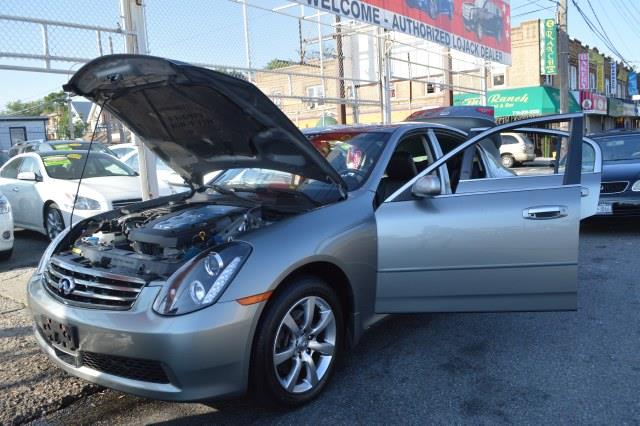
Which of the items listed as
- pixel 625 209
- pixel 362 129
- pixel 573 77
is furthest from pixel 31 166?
pixel 573 77

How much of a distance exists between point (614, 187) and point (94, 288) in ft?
23.0

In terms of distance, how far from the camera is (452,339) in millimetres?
4039

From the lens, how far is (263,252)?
9.17 feet

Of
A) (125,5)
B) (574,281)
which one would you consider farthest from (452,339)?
(125,5)

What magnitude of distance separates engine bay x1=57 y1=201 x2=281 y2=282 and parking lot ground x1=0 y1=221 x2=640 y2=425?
0.88 metres

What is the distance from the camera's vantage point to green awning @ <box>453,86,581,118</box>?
84.8 feet

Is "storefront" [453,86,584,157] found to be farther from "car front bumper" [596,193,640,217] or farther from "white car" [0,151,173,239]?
"white car" [0,151,173,239]

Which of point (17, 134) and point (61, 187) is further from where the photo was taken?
point (17, 134)

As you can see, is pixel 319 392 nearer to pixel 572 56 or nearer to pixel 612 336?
pixel 612 336

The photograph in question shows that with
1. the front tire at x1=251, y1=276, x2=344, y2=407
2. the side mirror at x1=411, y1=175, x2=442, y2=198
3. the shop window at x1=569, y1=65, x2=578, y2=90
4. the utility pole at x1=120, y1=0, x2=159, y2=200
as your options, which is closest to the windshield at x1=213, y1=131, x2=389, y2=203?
the side mirror at x1=411, y1=175, x2=442, y2=198

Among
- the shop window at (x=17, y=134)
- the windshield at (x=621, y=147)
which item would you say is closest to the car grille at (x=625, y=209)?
the windshield at (x=621, y=147)

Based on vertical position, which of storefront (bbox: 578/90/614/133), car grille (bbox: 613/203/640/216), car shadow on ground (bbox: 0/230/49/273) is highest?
storefront (bbox: 578/90/614/133)

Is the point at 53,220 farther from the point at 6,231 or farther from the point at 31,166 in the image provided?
the point at 31,166

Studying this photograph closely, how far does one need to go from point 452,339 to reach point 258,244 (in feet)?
6.39
